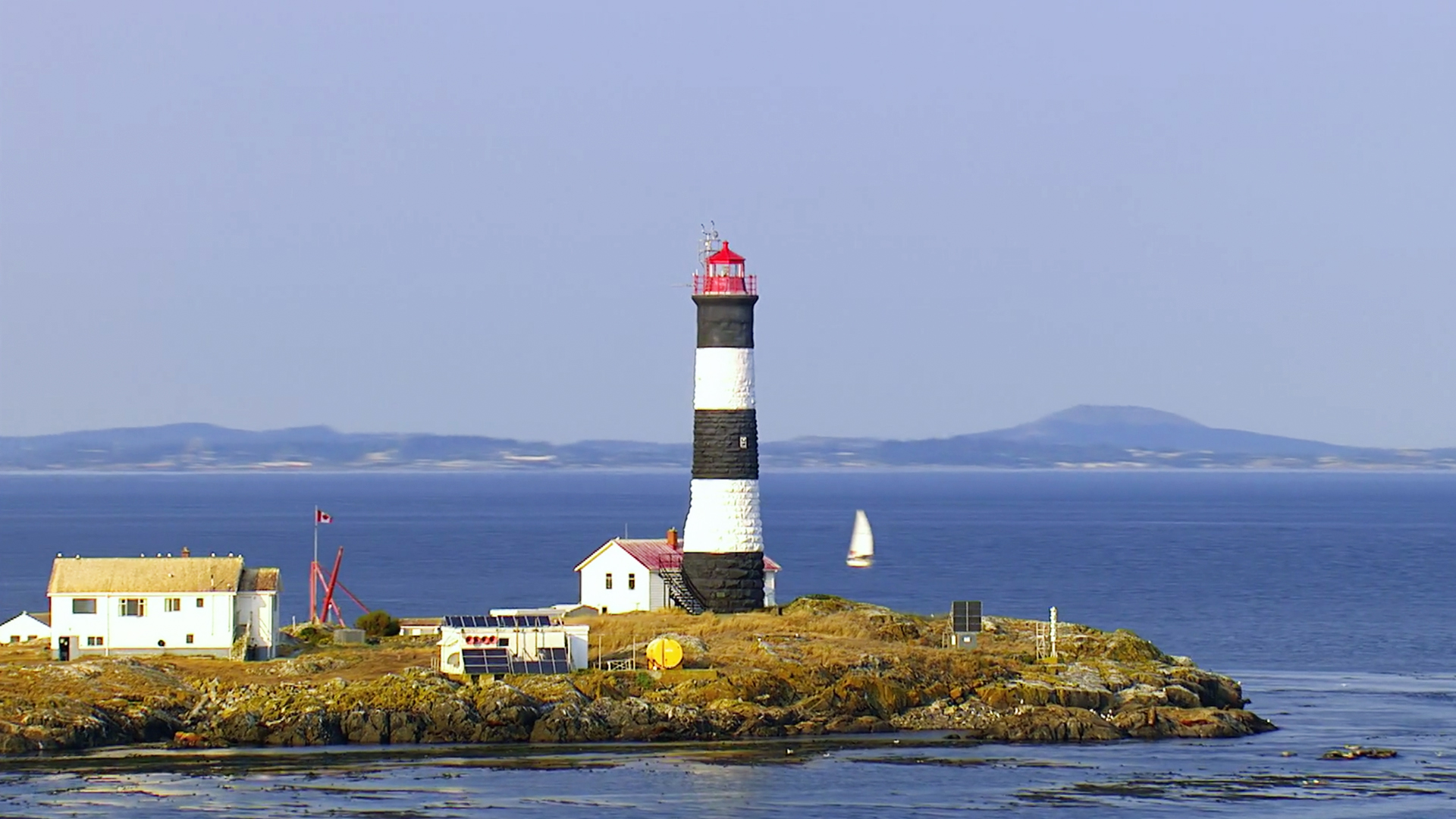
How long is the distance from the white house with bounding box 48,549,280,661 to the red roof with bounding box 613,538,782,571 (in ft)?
39.5

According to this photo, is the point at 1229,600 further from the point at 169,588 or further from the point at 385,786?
the point at 385,786

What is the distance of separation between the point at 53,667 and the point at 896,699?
20494 mm

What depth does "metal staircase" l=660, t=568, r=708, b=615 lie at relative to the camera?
225 ft

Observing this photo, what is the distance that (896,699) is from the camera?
59094mm

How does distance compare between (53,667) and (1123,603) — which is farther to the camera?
(1123,603)

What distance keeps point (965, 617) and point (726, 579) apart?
6.82 m

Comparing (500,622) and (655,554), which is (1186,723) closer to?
(500,622)

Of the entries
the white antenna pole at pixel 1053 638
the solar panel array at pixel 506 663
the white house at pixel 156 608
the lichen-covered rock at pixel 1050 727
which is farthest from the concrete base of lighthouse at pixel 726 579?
the white house at pixel 156 608

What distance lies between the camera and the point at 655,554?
7156cm

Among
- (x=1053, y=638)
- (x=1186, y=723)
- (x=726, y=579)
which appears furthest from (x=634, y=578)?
(x=1186, y=723)

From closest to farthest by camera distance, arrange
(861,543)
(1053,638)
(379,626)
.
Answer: (1053,638) < (379,626) < (861,543)

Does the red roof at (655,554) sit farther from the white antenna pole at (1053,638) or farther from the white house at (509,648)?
the white house at (509,648)

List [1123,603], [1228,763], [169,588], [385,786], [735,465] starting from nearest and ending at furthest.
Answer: [385,786]
[1228,763]
[169,588]
[735,465]
[1123,603]

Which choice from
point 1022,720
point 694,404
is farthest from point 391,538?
point 1022,720
